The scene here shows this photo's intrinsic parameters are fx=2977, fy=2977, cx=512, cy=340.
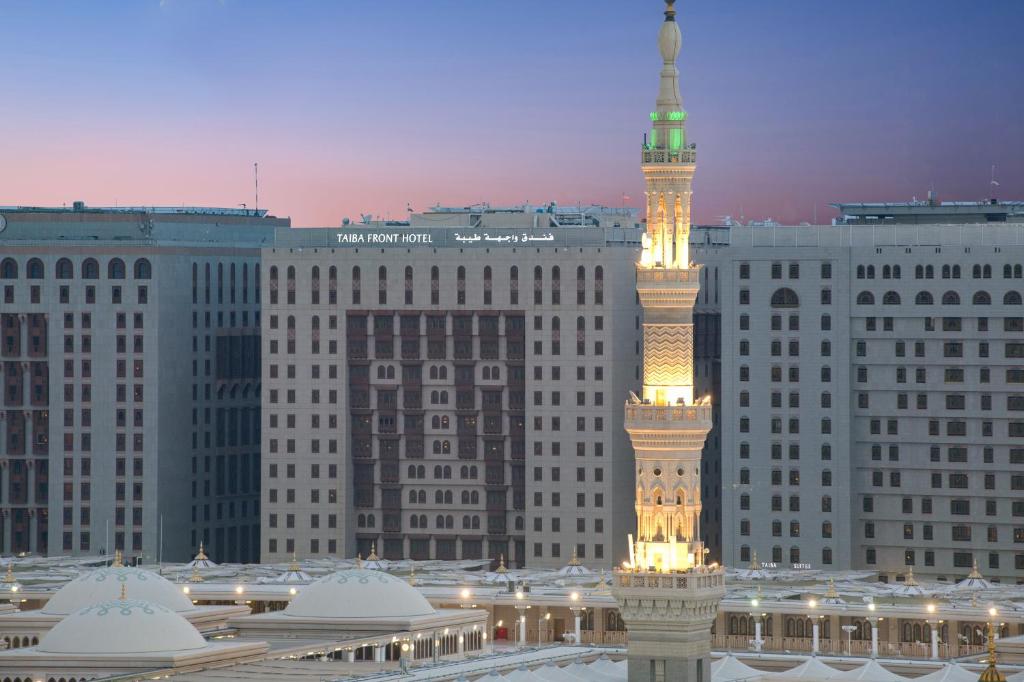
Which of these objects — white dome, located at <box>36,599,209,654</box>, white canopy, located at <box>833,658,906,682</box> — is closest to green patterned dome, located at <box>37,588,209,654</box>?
white dome, located at <box>36,599,209,654</box>

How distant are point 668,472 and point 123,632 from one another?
41946 mm

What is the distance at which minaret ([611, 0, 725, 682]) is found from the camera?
525 feet

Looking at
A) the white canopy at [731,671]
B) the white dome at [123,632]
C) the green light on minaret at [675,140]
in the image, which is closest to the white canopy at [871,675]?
the white canopy at [731,671]

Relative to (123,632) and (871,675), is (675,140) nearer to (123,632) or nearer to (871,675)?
(871,675)

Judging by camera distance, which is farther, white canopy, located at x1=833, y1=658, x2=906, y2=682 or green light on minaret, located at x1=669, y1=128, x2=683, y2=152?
white canopy, located at x1=833, y1=658, x2=906, y2=682

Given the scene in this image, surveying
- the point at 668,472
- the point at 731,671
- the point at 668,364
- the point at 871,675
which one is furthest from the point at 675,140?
the point at 871,675

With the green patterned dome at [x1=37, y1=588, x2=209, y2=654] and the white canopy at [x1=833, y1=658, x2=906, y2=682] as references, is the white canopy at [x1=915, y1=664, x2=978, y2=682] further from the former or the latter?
the green patterned dome at [x1=37, y1=588, x2=209, y2=654]

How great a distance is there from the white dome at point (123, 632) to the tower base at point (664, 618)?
120 ft

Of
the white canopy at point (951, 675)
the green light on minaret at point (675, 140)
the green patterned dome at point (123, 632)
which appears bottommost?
the white canopy at point (951, 675)

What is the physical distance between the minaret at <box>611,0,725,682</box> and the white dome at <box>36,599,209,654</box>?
36489 mm

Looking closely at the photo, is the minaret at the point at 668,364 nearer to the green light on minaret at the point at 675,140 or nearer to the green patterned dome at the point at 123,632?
the green light on minaret at the point at 675,140

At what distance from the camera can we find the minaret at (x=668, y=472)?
160 meters

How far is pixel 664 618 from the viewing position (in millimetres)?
160000

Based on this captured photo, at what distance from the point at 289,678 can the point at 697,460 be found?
3045 centimetres
